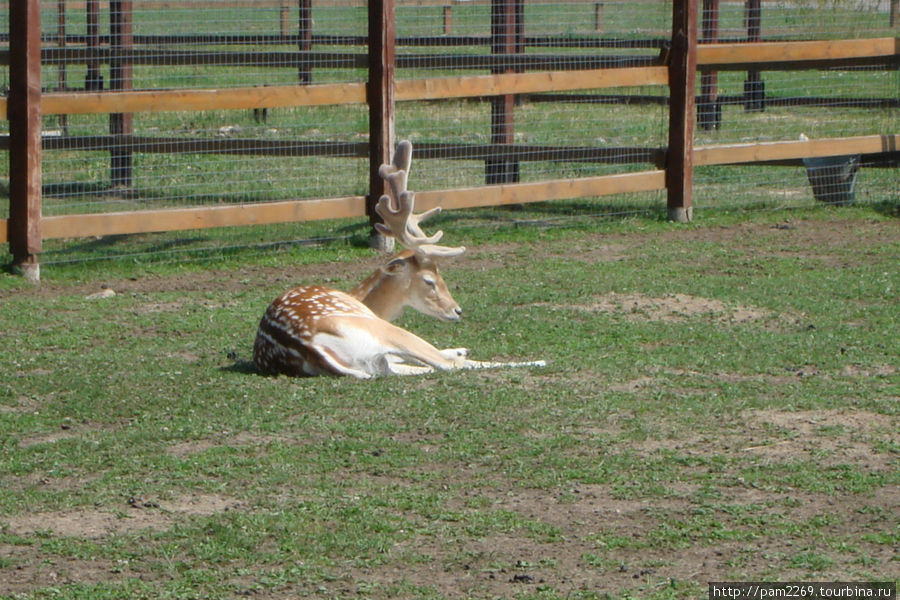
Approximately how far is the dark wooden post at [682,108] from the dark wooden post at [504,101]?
156 centimetres

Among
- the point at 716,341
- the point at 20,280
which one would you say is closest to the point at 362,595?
the point at 716,341

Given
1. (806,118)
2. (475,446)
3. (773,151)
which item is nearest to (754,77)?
(806,118)

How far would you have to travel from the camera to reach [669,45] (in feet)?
38.9

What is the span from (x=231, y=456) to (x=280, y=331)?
129cm

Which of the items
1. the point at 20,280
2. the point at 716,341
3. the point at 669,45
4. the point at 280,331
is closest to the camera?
the point at 280,331

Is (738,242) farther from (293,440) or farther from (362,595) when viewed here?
(362,595)

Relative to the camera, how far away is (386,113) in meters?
10.4

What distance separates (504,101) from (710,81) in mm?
3693

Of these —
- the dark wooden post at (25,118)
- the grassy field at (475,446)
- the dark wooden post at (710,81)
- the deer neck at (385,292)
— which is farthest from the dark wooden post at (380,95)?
the dark wooden post at (710,81)

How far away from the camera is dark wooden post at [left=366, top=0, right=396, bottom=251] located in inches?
410

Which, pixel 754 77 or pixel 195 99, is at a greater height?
pixel 754 77

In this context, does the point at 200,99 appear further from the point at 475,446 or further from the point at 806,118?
the point at 806,118

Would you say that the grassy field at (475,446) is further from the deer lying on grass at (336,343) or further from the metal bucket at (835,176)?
the metal bucket at (835,176)

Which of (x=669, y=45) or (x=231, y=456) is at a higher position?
(x=669, y=45)
